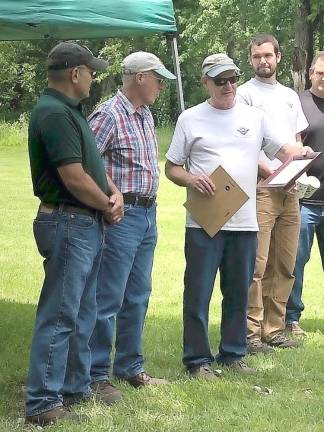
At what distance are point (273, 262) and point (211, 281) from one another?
1.17 metres

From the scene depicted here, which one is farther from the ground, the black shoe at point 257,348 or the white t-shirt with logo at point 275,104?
the white t-shirt with logo at point 275,104

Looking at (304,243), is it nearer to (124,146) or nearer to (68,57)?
(124,146)

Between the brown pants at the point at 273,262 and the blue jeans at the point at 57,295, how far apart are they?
207 cm

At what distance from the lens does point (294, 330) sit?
269 inches

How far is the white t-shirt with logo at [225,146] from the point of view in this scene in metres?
5.27

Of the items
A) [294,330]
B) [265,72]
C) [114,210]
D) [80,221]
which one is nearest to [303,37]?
[294,330]

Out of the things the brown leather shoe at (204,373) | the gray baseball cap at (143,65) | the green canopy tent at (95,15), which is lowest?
the brown leather shoe at (204,373)

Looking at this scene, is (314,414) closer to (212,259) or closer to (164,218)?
(212,259)

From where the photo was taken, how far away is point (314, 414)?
186 inches

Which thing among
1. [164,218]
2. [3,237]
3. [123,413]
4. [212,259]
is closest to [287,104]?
[212,259]

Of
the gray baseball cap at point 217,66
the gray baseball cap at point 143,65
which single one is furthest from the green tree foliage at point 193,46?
the gray baseball cap at point 143,65

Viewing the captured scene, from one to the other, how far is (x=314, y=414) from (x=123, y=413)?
1067mm

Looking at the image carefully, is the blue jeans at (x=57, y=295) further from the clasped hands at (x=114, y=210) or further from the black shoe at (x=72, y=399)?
the black shoe at (x=72, y=399)

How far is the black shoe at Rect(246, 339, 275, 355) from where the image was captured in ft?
20.1
